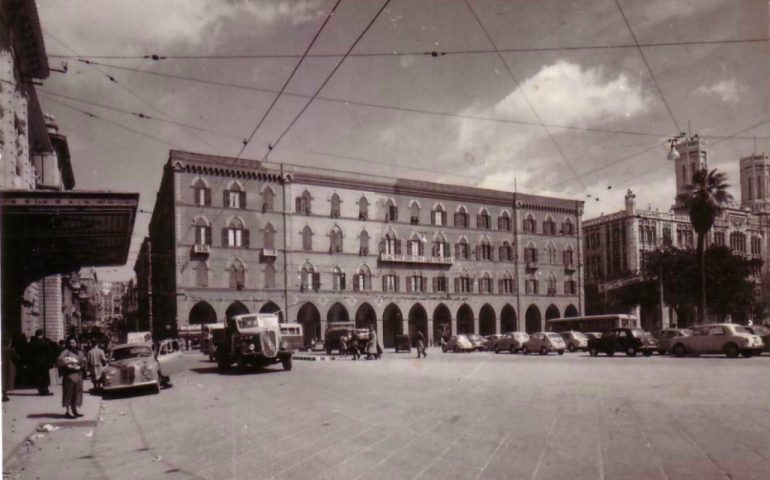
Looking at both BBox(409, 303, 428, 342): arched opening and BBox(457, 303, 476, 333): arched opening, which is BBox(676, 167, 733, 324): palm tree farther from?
BBox(409, 303, 428, 342): arched opening

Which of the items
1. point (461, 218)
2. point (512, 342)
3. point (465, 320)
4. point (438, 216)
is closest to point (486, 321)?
point (465, 320)

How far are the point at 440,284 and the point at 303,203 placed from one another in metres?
14.4

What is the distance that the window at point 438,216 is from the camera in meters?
54.8

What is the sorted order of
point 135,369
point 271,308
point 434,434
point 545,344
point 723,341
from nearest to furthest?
point 434,434
point 135,369
point 723,341
point 545,344
point 271,308

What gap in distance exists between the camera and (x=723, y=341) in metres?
25.7

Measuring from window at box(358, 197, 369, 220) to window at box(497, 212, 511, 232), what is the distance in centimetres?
1355

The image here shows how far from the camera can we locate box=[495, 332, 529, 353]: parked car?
122 feet

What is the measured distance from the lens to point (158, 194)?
174 feet

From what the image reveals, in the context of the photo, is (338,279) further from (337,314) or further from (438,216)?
(438,216)

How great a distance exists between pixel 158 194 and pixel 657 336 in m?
40.0

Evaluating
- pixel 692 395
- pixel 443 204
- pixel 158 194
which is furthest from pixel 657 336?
pixel 158 194

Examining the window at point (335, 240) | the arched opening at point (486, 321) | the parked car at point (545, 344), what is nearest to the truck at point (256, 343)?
the parked car at point (545, 344)

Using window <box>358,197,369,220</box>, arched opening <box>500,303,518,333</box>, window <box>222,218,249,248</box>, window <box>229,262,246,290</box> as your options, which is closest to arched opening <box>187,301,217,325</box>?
window <box>229,262,246,290</box>

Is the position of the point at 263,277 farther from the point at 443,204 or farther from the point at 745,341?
the point at 745,341
